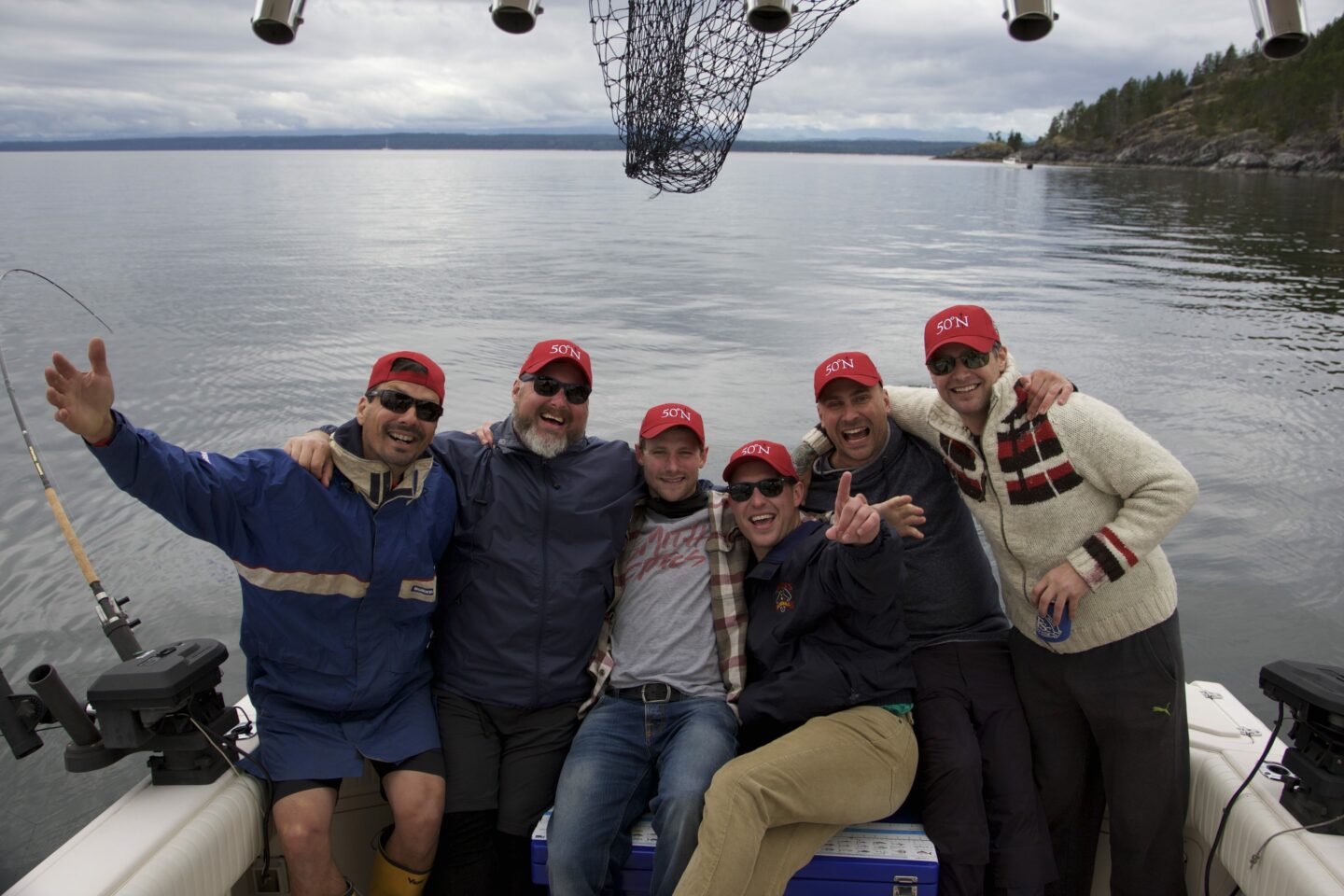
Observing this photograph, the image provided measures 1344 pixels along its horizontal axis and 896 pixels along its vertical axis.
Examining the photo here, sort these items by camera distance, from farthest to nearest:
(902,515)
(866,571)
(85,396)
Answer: (902,515) → (866,571) → (85,396)

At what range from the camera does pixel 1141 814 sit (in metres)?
2.44

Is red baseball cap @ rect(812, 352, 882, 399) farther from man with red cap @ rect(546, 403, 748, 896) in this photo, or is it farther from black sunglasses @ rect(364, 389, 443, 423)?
black sunglasses @ rect(364, 389, 443, 423)

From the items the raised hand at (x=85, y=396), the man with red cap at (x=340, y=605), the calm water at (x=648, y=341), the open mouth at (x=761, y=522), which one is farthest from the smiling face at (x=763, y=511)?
the calm water at (x=648, y=341)

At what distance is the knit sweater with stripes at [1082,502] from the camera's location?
7.56ft

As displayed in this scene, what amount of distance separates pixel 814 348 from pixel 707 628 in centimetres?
990

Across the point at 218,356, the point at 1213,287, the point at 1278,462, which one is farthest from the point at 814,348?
the point at 1213,287

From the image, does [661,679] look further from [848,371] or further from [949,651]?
[848,371]

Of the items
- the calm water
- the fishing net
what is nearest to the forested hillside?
the calm water

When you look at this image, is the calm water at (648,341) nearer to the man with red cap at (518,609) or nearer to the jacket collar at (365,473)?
the man with red cap at (518,609)

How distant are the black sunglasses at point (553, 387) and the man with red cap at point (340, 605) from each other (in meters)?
0.30

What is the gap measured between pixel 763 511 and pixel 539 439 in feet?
2.20

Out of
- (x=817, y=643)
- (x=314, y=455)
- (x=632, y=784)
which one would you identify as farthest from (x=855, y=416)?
(x=314, y=455)

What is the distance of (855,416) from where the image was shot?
9.14ft

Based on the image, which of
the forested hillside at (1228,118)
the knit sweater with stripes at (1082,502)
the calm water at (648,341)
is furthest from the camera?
the forested hillside at (1228,118)
